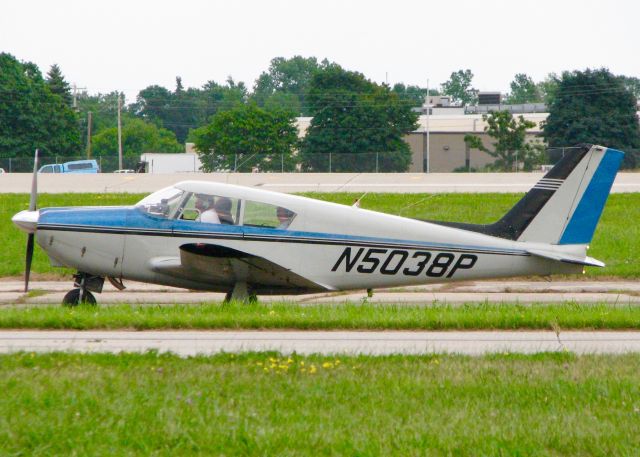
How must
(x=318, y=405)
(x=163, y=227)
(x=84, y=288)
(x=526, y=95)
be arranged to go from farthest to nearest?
(x=526, y=95) < (x=84, y=288) < (x=163, y=227) < (x=318, y=405)

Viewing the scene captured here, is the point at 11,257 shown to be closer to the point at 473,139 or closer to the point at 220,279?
the point at 220,279

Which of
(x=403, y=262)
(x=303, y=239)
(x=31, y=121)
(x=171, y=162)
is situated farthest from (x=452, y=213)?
(x=31, y=121)

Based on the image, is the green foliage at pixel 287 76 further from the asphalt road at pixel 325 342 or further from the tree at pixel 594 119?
the asphalt road at pixel 325 342

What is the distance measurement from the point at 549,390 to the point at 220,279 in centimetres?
684

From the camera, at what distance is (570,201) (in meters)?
13.9

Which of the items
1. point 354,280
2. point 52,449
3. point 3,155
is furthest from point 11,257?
point 3,155

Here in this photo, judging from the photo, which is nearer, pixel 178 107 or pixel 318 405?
pixel 318 405

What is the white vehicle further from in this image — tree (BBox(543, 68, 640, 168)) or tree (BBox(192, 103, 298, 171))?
tree (BBox(543, 68, 640, 168))

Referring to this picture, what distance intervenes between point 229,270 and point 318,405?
6.33 m

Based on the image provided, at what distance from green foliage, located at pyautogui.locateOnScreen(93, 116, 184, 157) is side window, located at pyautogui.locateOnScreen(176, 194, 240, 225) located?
3840 inches

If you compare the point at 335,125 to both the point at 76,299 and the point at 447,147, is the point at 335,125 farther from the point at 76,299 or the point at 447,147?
Result: the point at 76,299

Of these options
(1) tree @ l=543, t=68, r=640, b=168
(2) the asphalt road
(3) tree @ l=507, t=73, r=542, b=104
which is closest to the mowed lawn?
(2) the asphalt road

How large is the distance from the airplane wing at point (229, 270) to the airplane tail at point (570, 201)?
3.00 meters

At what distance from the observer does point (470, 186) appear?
37.7 m
